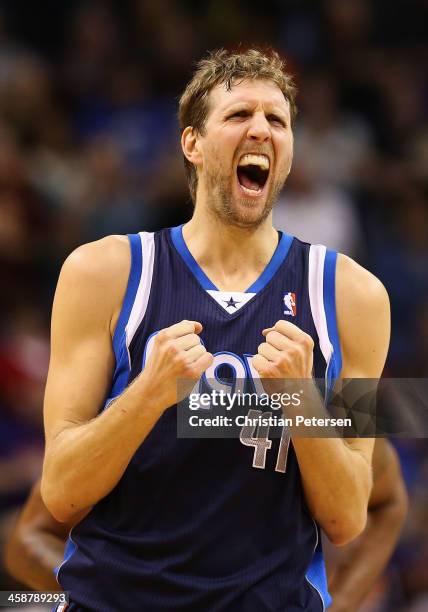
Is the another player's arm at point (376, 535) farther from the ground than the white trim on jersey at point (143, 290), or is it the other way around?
the white trim on jersey at point (143, 290)

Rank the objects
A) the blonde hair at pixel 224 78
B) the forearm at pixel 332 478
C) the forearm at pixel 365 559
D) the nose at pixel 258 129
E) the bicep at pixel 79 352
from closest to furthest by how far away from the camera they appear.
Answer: the forearm at pixel 332 478 < the bicep at pixel 79 352 < the nose at pixel 258 129 < the blonde hair at pixel 224 78 < the forearm at pixel 365 559

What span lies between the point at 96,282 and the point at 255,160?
0.74m

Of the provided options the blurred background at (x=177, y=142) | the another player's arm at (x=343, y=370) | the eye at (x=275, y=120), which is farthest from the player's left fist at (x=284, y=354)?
the blurred background at (x=177, y=142)

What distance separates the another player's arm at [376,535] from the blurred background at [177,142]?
61.6 inches

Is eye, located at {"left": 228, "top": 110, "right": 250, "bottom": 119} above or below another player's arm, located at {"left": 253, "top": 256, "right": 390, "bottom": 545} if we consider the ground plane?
above

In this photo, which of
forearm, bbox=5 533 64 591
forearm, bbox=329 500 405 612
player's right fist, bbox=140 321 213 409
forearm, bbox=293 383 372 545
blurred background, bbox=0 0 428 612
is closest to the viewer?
player's right fist, bbox=140 321 213 409

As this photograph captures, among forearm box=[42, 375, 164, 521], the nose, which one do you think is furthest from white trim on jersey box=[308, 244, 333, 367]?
forearm box=[42, 375, 164, 521]

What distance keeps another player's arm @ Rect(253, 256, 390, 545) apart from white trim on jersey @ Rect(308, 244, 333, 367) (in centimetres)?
6

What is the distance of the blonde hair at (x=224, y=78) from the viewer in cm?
387

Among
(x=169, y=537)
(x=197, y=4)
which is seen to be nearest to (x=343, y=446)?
(x=169, y=537)

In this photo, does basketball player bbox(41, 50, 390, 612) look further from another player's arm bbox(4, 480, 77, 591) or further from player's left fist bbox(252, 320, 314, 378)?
another player's arm bbox(4, 480, 77, 591)

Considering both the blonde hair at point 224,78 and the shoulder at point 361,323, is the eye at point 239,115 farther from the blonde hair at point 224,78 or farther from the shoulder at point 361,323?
the shoulder at point 361,323

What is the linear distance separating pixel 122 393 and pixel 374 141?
5358 mm

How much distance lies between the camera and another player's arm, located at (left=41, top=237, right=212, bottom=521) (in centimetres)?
317
